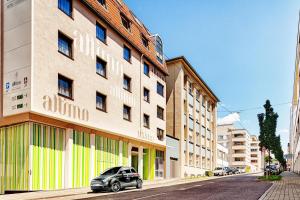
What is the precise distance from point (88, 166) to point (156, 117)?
46.3 ft

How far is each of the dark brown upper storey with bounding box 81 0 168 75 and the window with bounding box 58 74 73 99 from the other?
6.17 meters

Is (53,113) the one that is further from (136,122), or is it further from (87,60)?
(136,122)

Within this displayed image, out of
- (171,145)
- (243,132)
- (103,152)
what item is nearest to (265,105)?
(171,145)

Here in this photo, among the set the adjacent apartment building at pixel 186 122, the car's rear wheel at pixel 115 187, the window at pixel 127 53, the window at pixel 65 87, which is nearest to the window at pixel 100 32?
the window at pixel 127 53

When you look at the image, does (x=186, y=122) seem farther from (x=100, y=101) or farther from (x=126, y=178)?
(x=126, y=178)

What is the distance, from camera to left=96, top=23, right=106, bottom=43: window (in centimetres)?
2815

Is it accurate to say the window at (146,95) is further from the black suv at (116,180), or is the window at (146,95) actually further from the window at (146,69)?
the black suv at (116,180)

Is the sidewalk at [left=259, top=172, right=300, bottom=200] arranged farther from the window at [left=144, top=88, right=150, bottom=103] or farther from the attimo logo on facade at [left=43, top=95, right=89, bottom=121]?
the window at [left=144, top=88, right=150, bottom=103]

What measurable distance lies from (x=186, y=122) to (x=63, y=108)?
29.1m

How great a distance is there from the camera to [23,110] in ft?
66.5

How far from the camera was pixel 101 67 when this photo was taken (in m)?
28.5

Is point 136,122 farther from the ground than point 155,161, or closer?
farther from the ground

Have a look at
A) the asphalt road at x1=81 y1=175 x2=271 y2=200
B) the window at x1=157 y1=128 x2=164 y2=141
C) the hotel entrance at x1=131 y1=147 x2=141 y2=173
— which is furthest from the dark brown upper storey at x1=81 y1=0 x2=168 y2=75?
the asphalt road at x1=81 y1=175 x2=271 y2=200

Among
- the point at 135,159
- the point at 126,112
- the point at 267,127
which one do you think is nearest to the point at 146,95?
the point at 126,112
